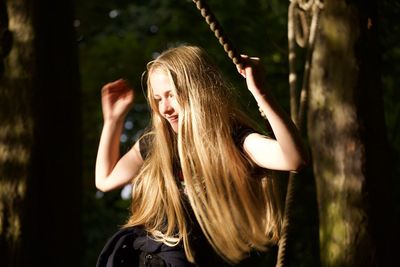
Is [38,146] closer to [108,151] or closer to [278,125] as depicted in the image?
[108,151]

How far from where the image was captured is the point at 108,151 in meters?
2.63

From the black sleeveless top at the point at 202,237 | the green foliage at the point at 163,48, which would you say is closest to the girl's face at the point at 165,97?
the black sleeveless top at the point at 202,237

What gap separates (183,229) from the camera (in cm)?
230

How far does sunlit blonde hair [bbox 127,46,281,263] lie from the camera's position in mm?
2307

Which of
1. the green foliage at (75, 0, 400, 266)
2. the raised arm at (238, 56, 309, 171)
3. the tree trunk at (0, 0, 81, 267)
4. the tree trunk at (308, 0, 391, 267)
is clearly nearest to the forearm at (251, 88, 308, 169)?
the raised arm at (238, 56, 309, 171)

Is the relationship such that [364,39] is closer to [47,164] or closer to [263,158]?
[263,158]

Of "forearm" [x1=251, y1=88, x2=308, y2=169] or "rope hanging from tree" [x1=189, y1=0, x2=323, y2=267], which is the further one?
"rope hanging from tree" [x1=189, y1=0, x2=323, y2=267]

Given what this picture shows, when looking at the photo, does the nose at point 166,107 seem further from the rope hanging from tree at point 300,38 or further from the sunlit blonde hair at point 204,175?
the rope hanging from tree at point 300,38

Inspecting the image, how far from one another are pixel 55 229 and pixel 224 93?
6.64 ft

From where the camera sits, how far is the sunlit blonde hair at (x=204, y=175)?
7.57 ft

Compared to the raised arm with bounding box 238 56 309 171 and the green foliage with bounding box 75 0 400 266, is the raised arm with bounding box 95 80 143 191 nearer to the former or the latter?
the raised arm with bounding box 238 56 309 171

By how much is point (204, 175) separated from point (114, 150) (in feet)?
1.55

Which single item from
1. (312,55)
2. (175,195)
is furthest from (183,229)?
(312,55)

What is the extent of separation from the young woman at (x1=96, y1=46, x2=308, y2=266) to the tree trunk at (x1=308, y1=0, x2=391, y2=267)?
105 centimetres
